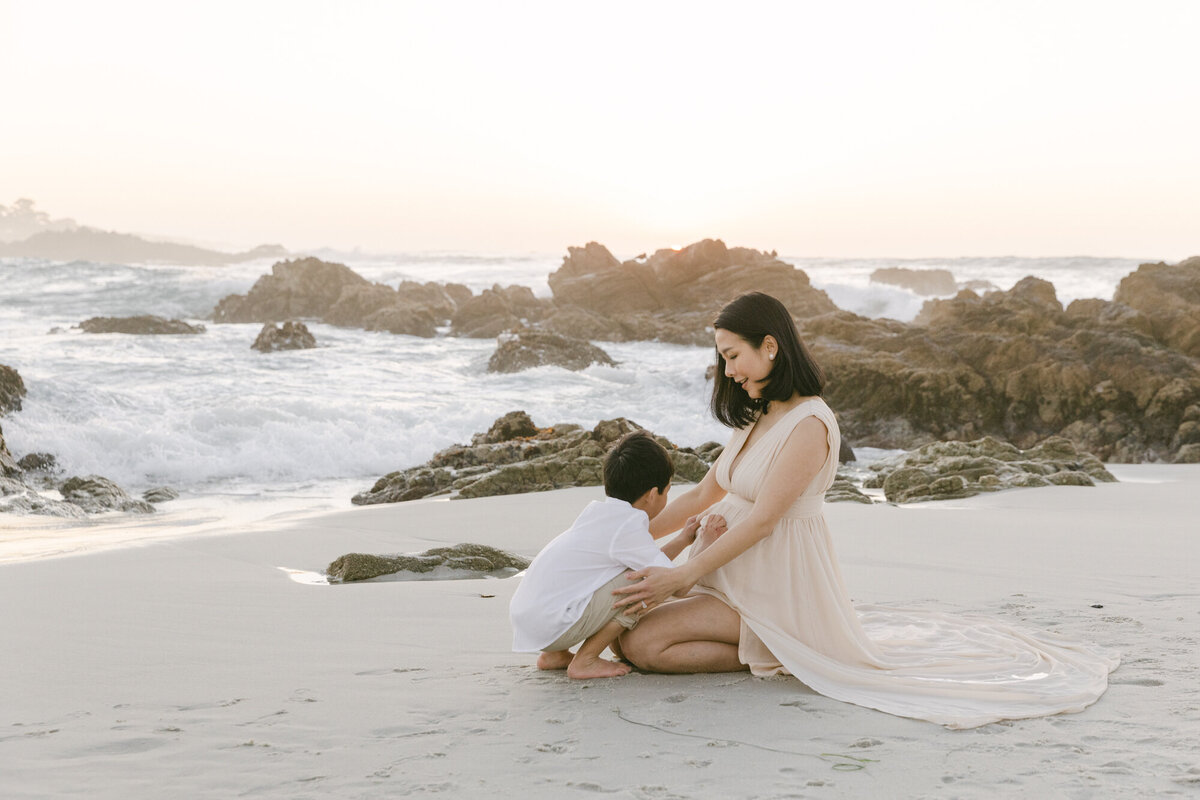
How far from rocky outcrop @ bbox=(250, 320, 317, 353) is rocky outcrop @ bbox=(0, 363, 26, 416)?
11307 millimetres

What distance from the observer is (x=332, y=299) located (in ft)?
136

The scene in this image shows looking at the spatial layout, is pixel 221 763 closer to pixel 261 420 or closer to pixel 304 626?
pixel 304 626

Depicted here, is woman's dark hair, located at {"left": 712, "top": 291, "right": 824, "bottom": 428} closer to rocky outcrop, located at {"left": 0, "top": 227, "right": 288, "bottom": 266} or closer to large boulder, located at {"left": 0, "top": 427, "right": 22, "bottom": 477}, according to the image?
large boulder, located at {"left": 0, "top": 427, "right": 22, "bottom": 477}

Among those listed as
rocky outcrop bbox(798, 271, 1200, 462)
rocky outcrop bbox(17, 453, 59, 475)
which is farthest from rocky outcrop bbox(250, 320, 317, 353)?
rocky outcrop bbox(798, 271, 1200, 462)

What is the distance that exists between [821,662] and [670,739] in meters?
0.79

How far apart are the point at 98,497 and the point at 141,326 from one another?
22.3m

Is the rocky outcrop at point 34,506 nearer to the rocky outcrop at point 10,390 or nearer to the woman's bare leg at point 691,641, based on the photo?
the rocky outcrop at point 10,390

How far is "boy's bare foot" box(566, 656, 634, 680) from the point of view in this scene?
146 inches

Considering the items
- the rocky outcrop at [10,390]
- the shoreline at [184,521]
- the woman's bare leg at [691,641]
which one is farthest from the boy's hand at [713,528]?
the rocky outcrop at [10,390]

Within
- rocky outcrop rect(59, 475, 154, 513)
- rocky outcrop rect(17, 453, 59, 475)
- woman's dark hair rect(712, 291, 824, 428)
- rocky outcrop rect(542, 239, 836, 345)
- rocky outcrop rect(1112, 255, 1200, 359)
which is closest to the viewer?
woman's dark hair rect(712, 291, 824, 428)

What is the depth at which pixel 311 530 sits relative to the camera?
8.00m

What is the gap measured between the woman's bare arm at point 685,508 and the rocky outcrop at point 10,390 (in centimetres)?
1368

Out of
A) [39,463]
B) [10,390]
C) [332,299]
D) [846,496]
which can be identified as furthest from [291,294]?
[846,496]

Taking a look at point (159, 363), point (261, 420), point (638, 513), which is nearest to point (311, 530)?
point (638, 513)
